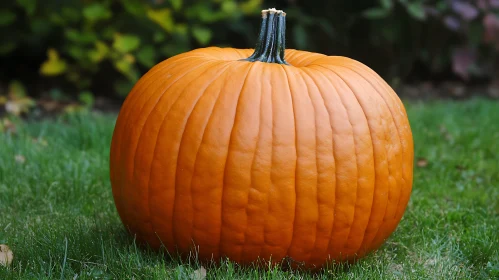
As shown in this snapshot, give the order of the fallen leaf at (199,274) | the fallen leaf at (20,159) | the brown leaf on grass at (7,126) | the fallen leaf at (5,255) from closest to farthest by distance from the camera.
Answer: the fallen leaf at (199,274) → the fallen leaf at (5,255) → the fallen leaf at (20,159) → the brown leaf on grass at (7,126)

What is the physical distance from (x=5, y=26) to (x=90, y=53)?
80cm

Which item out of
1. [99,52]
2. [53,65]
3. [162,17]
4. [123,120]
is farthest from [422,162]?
[53,65]

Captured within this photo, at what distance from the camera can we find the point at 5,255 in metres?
2.27

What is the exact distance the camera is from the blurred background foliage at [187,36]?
16.1 feet

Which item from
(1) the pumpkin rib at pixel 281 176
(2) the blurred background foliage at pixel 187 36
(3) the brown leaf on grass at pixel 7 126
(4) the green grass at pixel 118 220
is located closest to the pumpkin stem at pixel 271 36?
(1) the pumpkin rib at pixel 281 176

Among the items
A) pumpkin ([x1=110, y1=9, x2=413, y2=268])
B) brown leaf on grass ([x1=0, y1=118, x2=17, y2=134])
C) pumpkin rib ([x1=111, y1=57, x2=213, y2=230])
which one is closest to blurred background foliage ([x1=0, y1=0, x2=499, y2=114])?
brown leaf on grass ([x1=0, y1=118, x2=17, y2=134])

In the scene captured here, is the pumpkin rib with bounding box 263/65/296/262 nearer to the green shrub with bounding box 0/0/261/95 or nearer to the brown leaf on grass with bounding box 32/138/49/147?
the brown leaf on grass with bounding box 32/138/49/147

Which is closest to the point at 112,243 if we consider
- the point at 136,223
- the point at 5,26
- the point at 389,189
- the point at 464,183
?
the point at 136,223

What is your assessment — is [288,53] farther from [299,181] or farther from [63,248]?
[63,248]

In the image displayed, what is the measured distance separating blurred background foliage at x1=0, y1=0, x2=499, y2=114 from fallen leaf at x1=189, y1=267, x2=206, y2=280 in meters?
2.96

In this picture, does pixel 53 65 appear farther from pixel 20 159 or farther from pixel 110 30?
pixel 20 159

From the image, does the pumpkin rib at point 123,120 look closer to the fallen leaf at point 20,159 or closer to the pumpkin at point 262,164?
the pumpkin at point 262,164

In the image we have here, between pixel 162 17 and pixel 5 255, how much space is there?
9.70ft

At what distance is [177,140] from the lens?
7.36 ft
